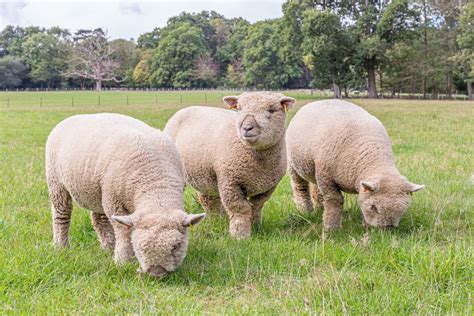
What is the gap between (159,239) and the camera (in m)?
4.14

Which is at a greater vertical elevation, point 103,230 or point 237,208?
point 237,208

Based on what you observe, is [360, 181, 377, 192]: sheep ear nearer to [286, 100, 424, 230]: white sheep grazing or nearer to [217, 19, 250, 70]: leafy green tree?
[286, 100, 424, 230]: white sheep grazing

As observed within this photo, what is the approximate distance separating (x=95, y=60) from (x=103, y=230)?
Answer: 109612mm

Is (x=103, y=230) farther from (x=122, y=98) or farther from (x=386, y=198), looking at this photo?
(x=122, y=98)

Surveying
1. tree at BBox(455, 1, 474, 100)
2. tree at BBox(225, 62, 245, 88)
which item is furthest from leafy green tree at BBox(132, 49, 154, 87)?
tree at BBox(455, 1, 474, 100)

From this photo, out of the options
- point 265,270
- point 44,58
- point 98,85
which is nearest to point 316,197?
point 265,270

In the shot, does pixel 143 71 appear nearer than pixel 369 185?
No

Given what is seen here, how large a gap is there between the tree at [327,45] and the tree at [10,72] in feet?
225

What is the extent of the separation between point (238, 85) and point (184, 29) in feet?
62.7

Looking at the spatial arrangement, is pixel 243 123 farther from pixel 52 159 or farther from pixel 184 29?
pixel 184 29

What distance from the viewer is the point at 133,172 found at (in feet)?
15.5

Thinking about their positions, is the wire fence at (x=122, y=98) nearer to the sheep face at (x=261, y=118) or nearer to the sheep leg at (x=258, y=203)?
the sheep leg at (x=258, y=203)

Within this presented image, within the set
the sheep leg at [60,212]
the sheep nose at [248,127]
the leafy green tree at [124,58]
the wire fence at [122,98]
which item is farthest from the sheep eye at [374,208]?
the leafy green tree at [124,58]

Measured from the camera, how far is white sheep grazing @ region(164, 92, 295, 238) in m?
5.56
